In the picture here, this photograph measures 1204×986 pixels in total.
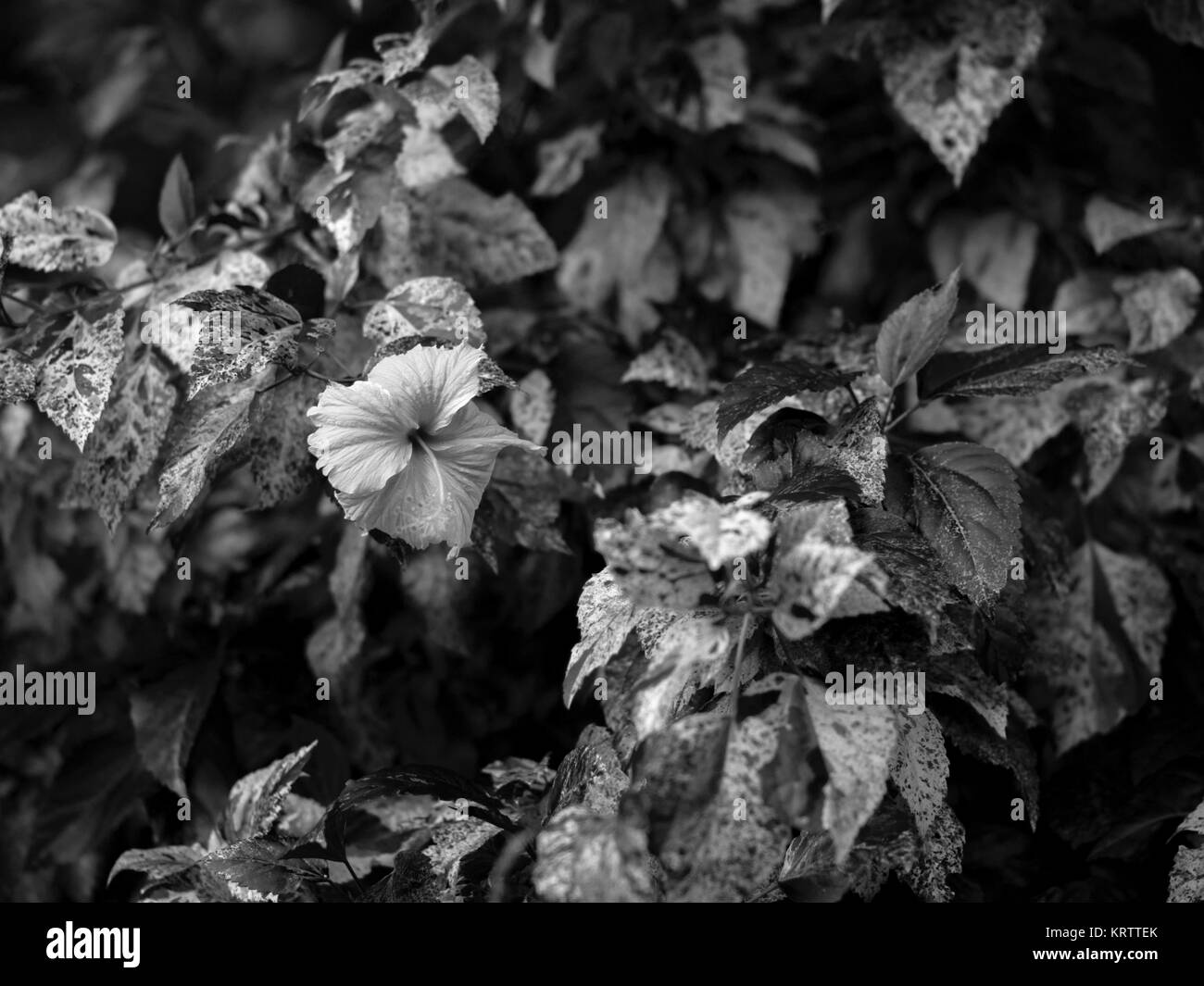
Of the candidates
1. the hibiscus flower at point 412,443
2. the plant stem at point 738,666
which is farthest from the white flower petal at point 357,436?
the plant stem at point 738,666

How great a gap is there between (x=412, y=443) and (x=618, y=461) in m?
0.33

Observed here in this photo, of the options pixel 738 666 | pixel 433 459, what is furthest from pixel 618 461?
pixel 738 666

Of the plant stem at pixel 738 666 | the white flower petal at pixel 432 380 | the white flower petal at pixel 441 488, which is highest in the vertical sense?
the white flower petal at pixel 432 380

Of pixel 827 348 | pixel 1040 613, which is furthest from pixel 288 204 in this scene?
pixel 1040 613

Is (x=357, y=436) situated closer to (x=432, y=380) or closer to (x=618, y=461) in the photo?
(x=432, y=380)

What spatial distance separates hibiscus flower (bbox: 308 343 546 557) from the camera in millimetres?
700

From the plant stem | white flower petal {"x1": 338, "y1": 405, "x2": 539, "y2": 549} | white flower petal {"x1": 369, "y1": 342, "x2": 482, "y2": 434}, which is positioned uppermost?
white flower petal {"x1": 369, "y1": 342, "x2": 482, "y2": 434}

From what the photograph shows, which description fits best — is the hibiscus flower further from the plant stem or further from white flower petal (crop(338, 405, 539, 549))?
the plant stem

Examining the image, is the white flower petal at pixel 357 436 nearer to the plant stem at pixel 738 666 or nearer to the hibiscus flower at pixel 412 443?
the hibiscus flower at pixel 412 443

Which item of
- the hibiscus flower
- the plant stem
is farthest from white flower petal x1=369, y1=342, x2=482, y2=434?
the plant stem

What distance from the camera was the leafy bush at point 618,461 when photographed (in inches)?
27.2

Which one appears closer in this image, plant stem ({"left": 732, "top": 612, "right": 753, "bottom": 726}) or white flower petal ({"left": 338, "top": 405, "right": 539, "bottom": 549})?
plant stem ({"left": 732, "top": 612, "right": 753, "bottom": 726})

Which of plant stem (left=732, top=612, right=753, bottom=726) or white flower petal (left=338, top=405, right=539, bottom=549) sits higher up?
white flower petal (left=338, top=405, right=539, bottom=549)
